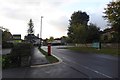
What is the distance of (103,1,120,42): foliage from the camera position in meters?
56.9

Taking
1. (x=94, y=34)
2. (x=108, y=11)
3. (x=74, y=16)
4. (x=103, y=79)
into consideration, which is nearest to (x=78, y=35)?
(x=94, y=34)

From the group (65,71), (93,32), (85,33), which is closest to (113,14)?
(85,33)

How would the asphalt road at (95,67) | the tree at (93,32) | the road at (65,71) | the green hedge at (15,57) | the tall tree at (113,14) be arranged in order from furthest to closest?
the tree at (93,32) → the tall tree at (113,14) → the green hedge at (15,57) → the asphalt road at (95,67) → the road at (65,71)

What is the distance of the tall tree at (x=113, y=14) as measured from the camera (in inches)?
2240

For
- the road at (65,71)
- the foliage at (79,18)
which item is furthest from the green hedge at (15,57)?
the foliage at (79,18)

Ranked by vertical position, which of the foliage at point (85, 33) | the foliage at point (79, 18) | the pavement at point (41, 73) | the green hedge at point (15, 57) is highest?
the foliage at point (79, 18)

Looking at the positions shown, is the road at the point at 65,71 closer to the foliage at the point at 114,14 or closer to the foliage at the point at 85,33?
the foliage at the point at 114,14

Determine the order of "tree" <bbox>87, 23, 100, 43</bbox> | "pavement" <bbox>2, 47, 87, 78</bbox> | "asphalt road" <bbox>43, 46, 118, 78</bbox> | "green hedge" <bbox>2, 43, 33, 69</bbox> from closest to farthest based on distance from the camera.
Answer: "pavement" <bbox>2, 47, 87, 78</bbox> → "asphalt road" <bbox>43, 46, 118, 78</bbox> → "green hedge" <bbox>2, 43, 33, 69</bbox> → "tree" <bbox>87, 23, 100, 43</bbox>

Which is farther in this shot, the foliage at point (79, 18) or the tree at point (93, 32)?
the foliage at point (79, 18)

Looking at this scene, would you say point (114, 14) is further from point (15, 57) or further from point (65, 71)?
point (65, 71)

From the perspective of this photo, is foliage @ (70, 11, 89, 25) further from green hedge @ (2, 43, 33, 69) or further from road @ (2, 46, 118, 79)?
road @ (2, 46, 118, 79)

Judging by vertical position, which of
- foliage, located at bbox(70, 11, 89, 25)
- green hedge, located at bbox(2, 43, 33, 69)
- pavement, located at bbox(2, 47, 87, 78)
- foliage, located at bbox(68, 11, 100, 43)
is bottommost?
pavement, located at bbox(2, 47, 87, 78)

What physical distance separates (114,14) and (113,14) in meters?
0.24

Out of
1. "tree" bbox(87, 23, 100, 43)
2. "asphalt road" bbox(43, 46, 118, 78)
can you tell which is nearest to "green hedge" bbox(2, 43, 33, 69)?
"asphalt road" bbox(43, 46, 118, 78)
